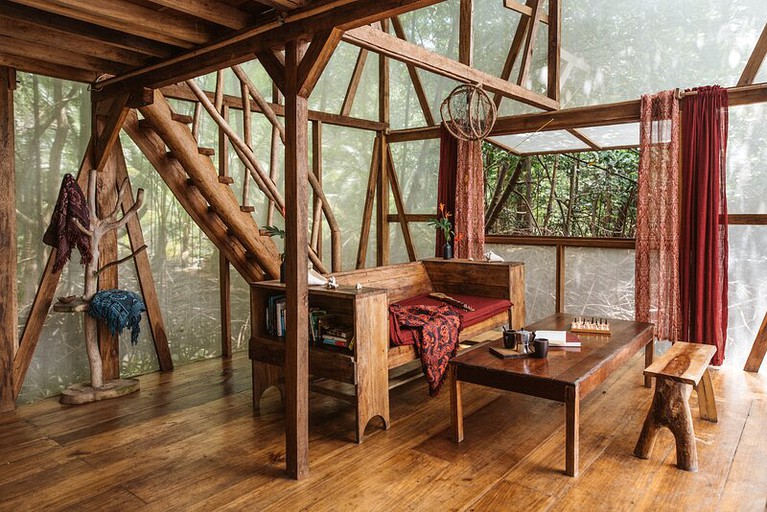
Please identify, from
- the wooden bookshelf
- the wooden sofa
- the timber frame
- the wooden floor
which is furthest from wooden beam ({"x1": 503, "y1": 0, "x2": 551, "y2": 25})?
the wooden floor

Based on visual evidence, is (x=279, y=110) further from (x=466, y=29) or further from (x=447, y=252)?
(x=447, y=252)

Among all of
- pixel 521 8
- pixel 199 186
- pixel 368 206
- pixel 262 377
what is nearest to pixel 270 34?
pixel 199 186

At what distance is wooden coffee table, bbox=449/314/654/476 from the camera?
288cm

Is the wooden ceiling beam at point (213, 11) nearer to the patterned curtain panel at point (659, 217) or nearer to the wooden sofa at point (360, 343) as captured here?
the wooden sofa at point (360, 343)

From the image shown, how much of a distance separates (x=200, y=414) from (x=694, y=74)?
5259 mm

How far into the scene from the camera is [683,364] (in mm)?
3186

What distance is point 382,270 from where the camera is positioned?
486 cm

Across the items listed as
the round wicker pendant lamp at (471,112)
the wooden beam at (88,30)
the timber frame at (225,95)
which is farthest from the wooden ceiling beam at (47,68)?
the round wicker pendant lamp at (471,112)

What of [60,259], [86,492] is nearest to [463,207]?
[60,259]

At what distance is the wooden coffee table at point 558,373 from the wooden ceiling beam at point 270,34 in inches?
77.4

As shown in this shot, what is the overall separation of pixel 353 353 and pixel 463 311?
149 centimetres

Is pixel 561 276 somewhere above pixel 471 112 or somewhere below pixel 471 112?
below

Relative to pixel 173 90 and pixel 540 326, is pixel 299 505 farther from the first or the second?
pixel 173 90

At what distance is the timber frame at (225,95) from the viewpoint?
2.85 meters
